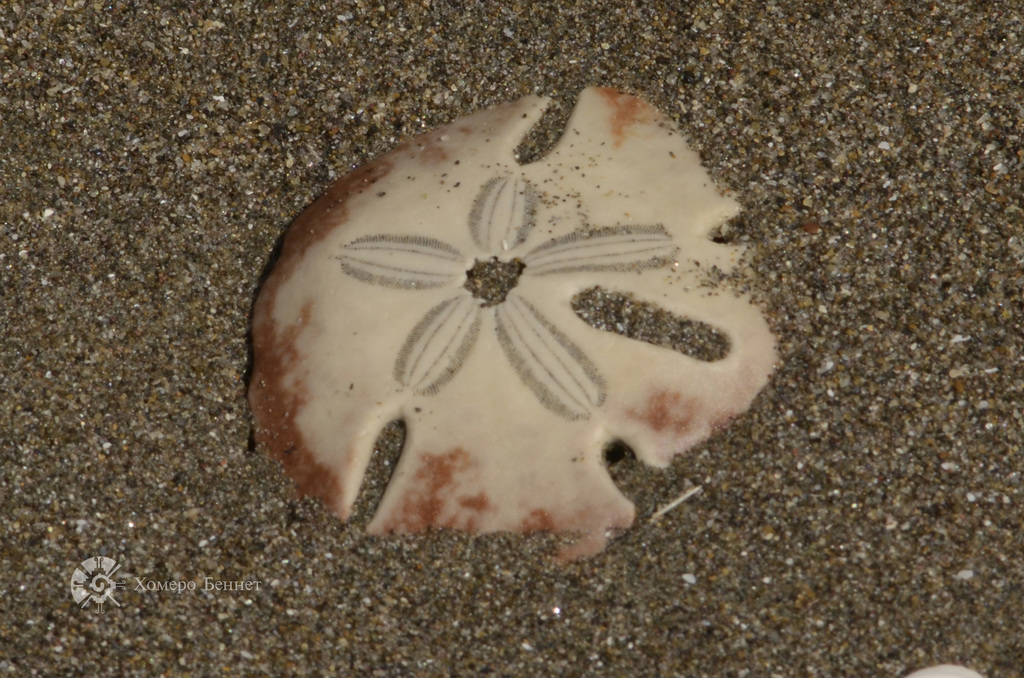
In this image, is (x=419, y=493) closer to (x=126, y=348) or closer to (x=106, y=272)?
(x=126, y=348)

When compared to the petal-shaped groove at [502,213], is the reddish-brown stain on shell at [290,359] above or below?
below

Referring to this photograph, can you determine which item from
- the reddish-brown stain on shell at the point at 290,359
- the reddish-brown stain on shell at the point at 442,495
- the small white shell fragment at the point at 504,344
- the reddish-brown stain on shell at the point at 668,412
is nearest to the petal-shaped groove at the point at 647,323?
the small white shell fragment at the point at 504,344

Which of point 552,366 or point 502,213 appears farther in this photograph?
point 502,213

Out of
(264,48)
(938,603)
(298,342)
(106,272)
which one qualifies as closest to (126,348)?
(106,272)

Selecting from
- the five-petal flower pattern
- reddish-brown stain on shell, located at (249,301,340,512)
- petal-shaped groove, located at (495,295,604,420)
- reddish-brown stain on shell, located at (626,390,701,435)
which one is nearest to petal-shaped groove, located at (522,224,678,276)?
the five-petal flower pattern

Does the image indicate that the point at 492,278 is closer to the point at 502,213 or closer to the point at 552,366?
the point at 502,213

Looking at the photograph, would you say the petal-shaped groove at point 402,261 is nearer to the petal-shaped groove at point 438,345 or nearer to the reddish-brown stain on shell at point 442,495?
the petal-shaped groove at point 438,345

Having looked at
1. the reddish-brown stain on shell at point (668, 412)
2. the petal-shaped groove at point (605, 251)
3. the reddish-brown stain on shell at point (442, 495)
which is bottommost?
the reddish-brown stain on shell at point (442, 495)

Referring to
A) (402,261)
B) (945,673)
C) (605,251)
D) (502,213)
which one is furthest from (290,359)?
(945,673)

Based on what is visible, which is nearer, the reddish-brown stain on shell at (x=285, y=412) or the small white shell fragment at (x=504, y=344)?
the small white shell fragment at (x=504, y=344)
